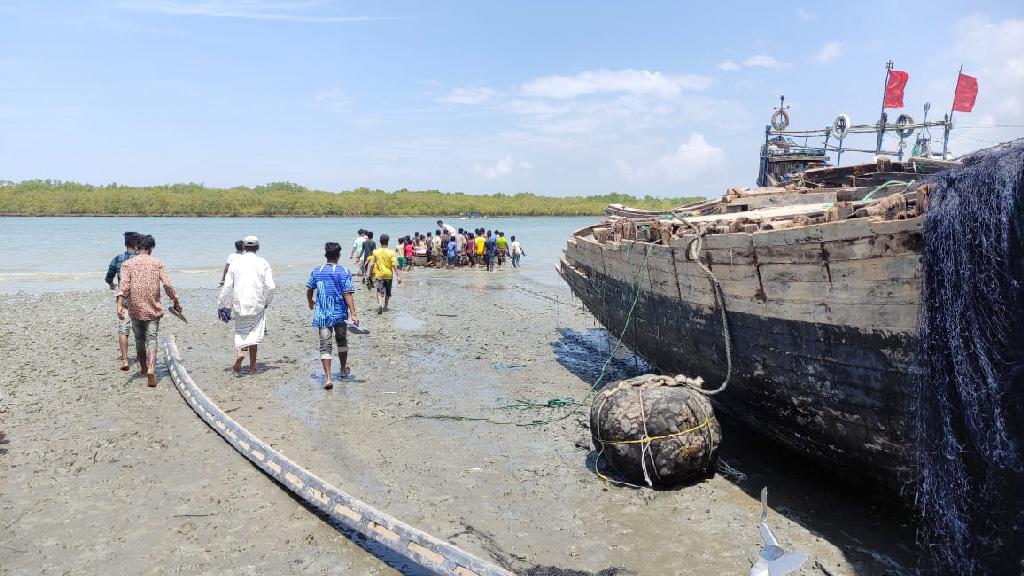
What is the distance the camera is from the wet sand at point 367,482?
417 cm

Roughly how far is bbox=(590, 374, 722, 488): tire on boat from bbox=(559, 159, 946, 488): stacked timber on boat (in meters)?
0.70

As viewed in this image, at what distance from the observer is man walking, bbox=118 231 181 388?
747 cm

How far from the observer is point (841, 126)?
44.9 ft

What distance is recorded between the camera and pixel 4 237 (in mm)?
40969

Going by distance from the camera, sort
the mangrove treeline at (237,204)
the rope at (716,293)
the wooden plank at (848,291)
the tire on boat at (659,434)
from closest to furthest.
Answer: the wooden plank at (848,291)
the tire on boat at (659,434)
the rope at (716,293)
the mangrove treeline at (237,204)

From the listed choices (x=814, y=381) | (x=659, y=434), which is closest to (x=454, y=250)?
(x=659, y=434)

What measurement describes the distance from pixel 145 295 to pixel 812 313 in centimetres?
703

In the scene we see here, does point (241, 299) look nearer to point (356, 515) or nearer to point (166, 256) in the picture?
point (356, 515)

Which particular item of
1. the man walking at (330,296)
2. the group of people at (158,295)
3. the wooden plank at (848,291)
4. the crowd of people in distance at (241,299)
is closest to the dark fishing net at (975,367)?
the wooden plank at (848,291)

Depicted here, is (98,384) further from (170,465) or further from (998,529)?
(998,529)

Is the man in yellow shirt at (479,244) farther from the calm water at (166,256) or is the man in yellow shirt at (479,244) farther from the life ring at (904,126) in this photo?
the life ring at (904,126)

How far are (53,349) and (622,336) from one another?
878 cm

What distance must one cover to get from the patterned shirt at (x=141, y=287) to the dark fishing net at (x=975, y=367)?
743 cm

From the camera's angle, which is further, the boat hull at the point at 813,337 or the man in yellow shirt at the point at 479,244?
the man in yellow shirt at the point at 479,244
